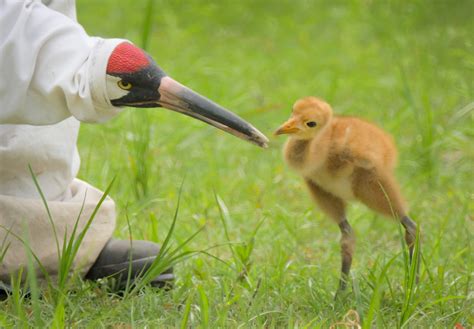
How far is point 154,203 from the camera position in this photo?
4305 mm

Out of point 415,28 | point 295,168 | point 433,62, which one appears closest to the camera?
point 295,168

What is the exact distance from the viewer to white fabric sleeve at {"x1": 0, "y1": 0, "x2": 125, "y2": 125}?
2.60m

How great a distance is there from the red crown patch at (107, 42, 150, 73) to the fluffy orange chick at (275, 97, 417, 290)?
1.94 ft

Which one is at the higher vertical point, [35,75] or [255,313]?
[35,75]

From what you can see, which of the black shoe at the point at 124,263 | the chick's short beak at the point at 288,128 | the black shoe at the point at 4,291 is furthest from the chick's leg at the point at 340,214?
the black shoe at the point at 4,291

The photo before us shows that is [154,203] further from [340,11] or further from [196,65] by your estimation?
[340,11]

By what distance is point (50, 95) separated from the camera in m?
2.62

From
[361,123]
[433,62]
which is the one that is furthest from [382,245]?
[433,62]

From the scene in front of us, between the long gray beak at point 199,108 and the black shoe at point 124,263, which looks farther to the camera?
the black shoe at point 124,263

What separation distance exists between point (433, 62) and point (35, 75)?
407cm

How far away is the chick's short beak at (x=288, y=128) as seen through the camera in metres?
3.11

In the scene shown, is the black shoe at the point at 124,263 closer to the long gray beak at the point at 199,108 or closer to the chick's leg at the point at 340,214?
the chick's leg at the point at 340,214

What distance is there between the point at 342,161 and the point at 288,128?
0.67ft

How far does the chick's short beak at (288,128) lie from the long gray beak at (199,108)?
1.15 feet
